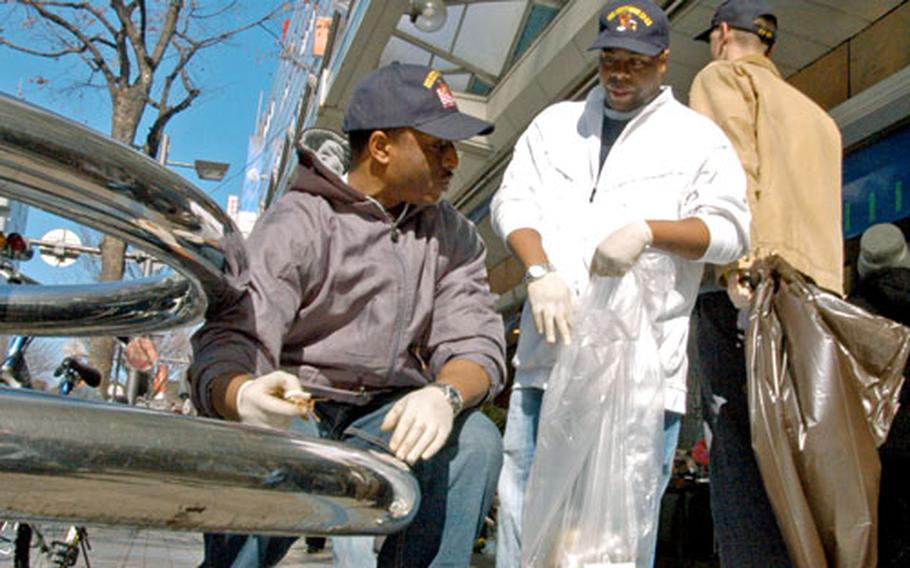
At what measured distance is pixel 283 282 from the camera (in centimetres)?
209

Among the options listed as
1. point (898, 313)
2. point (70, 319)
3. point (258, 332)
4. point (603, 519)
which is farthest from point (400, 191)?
point (898, 313)

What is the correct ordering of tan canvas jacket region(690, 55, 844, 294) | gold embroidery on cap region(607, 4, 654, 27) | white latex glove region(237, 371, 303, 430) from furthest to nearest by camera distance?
tan canvas jacket region(690, 55, 844, 294), gold embroidery on cap region(607, 4, 654, 27), white latex glove region(237, 371, 303, 430)

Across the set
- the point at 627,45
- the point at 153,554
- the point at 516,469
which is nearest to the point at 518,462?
the point at 516,469

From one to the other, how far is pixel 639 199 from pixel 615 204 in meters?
0.06

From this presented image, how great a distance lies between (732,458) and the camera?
9.85 ft

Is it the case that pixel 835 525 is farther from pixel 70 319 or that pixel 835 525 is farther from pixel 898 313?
pixel 70 319

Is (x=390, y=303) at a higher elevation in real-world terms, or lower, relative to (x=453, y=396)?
higher

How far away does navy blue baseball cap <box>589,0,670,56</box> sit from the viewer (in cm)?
285

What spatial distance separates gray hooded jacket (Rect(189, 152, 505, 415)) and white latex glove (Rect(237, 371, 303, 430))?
540 mm

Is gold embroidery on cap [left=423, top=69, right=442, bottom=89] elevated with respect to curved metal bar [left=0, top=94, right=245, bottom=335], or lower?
elevated

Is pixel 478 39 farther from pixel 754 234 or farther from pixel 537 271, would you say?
pixel 537 271

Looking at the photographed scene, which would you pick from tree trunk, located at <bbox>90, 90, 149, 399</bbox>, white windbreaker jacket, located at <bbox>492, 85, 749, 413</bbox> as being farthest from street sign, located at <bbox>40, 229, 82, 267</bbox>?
tree trunk, located at <bbox>90, 90, 149, 399</bbox>

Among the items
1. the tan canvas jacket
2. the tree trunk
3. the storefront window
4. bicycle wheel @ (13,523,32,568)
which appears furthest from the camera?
the tree trunk

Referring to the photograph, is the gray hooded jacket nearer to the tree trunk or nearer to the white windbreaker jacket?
the white windbreaker jacket
